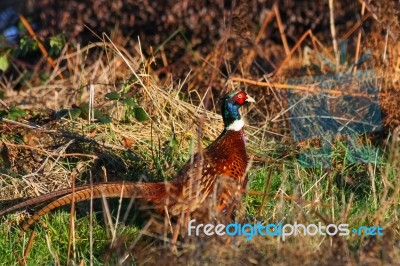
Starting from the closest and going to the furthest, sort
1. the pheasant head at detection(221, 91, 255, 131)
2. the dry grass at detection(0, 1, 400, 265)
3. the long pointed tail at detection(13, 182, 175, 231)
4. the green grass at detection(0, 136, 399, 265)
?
1. the green grass at detection(0, 136, 399, 265)
2. the long pointed tail at detection(13, 182, 175, 231)
3. the dry grass at detection(0, 1, 400, 265)
4. the pheasant head at detection(221, 91, 255, 131)

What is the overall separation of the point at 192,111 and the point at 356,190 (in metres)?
1.24

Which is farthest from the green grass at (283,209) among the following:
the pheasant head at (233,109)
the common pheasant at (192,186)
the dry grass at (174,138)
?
the pheasant head at (233,109)

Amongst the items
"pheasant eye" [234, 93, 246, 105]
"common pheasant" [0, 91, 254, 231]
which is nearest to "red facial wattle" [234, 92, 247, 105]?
"pheasant eye" [234, 93, 246, 105]

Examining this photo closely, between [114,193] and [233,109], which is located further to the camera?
[233,109]

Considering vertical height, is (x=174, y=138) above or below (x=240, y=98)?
below

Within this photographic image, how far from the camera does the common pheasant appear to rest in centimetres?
404

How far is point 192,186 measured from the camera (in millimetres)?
4191

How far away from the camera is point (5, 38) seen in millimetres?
7793

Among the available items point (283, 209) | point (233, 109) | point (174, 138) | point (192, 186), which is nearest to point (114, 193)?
point (192, 186)

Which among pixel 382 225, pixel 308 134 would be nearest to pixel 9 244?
pixel 382 225

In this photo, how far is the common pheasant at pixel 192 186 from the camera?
4.04 metres

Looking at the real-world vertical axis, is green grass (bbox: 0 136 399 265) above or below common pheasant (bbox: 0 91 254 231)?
below

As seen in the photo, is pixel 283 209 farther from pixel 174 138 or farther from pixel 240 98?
pixel 174 138

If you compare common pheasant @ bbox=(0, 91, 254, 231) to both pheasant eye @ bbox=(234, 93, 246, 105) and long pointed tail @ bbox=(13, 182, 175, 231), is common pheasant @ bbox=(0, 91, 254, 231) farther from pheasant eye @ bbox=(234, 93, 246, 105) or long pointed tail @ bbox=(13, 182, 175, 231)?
pheasant eye @ bbox=(234, 93, 246, 105)
